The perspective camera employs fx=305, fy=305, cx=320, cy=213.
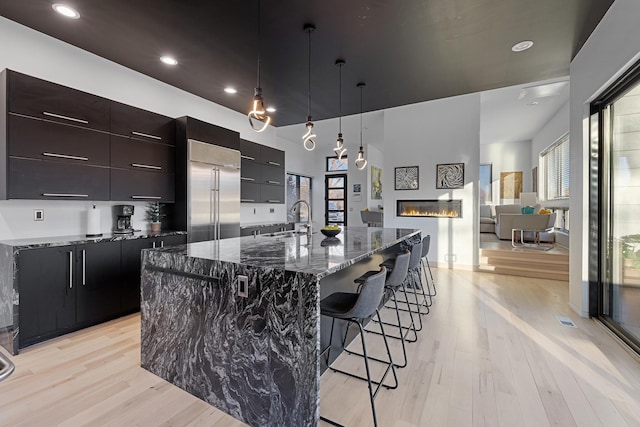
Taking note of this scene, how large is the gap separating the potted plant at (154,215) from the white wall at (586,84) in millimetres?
4921

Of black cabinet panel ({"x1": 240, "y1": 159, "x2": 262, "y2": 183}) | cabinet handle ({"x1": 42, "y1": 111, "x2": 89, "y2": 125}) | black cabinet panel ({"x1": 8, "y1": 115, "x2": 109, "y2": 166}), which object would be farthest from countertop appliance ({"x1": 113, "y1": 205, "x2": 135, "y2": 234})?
black cabinet panel ({"x1": 240, "y1": 159, "x2": 262, "y2": 183})

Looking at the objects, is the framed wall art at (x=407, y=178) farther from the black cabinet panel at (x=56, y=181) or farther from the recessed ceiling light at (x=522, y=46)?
the black cabinet panel at (x=56, y=181)

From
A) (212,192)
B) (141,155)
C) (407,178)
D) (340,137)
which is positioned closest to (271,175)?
(212,192)

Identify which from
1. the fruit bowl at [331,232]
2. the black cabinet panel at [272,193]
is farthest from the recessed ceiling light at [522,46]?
the black cabinet panel at [272,193]

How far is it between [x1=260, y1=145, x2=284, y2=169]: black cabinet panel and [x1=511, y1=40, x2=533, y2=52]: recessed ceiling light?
4.03 meters

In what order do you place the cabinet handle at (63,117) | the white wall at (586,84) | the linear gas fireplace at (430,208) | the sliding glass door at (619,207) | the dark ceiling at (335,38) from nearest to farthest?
the white wall at (586,84), the dark ceiling at (335,38), the sliding glass door at (619,207), the cabinet handle at (63,117), the linear gas fireplace at (430,208)

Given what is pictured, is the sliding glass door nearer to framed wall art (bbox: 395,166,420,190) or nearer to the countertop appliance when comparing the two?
framed wall art (bbox: 395,166,420,190)

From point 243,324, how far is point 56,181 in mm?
2573

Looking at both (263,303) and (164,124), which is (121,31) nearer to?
(164,124)

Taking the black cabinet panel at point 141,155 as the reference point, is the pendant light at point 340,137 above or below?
above

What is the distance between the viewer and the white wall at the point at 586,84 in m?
2.40

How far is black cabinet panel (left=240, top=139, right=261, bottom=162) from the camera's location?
17.2ft

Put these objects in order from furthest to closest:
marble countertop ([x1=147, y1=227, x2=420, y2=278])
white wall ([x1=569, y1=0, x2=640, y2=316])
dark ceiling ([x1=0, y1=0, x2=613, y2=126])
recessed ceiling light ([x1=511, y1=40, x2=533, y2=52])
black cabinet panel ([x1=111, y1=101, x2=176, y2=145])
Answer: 1. black cabinet panel ([x1=111, y1=101, x2=176, y2=145])
2. recessed ceiling light ([x1=511, y1=40, x2=533, y2=52])
3. dark ceiling ([x1=0, y1=0, x2=613, y2=126])
4. white wall ([x1=569, y1=0, x2=640, y2=316])
5. marble countertop ([x1=147, y1=227, x2=420, y2=278])

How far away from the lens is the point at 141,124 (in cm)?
365
